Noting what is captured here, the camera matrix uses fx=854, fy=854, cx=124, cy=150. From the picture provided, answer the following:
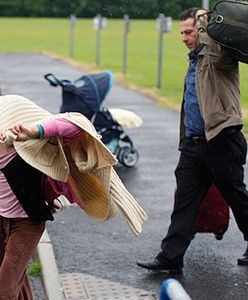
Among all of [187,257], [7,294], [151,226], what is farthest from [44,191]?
[151,226]

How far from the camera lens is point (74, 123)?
445 centimetres

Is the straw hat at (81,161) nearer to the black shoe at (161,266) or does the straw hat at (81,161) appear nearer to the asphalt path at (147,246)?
the asphalt path at (147,246)

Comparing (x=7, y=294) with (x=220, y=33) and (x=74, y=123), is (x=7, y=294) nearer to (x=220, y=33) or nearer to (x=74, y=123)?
(x=74, y=123)

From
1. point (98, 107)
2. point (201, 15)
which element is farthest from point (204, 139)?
point (98, 107)

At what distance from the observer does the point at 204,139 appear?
20.4 ft

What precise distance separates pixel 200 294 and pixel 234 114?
4.31ft

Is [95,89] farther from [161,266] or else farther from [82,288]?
[82,288]

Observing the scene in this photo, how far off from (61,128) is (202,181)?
2.23 meters

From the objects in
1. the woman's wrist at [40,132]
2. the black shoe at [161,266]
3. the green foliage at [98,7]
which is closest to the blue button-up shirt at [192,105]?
the black shoe at [161,266]

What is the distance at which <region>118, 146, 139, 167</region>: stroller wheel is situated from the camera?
1085cm

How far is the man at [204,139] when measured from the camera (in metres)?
6.05

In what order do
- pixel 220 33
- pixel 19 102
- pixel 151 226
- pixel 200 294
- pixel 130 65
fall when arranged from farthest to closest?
pixel 130 65 < pixel 151 226 < pixel 200 294 < pixel 220 33 < pixel 19 102

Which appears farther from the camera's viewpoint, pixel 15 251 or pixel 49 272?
pixel 49 272

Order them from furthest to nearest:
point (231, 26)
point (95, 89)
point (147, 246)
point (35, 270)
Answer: point (95, 89)
point (147, 246)
point (35, 270)
point (231, 26)
